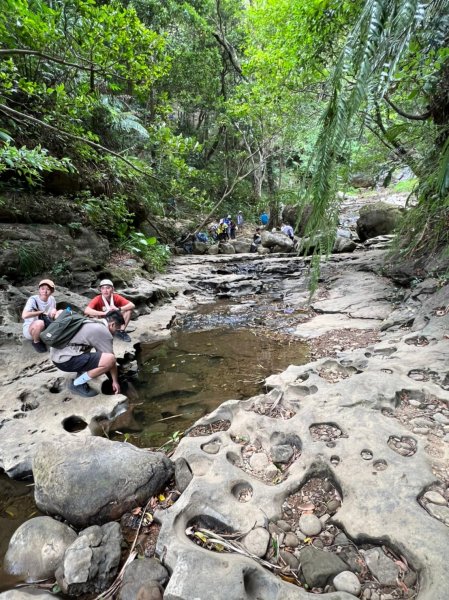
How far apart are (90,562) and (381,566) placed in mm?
1685

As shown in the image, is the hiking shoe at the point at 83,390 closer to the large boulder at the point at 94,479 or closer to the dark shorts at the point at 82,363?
the dark shorts at the point at 82,363

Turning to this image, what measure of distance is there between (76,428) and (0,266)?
4580 millimetres

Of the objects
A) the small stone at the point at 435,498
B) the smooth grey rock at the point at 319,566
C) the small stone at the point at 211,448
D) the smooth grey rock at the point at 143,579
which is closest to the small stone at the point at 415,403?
the small stone at the point at 435,498

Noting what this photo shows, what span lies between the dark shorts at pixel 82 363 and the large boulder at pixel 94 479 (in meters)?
1.51

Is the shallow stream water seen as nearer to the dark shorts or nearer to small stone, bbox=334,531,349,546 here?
the dark shorts

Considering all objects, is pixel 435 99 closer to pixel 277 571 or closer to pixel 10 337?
pixel 277 571

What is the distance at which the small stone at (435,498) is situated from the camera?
201 cm

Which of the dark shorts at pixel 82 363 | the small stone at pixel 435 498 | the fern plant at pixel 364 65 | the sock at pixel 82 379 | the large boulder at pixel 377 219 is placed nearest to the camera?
the fern plant at pixel 364 65

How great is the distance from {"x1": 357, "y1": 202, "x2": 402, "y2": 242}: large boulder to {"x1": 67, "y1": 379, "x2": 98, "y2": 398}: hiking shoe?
45.5 feet

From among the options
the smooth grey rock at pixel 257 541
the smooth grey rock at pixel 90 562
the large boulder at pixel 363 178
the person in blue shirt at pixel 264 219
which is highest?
the large boulder at pixel 363 178

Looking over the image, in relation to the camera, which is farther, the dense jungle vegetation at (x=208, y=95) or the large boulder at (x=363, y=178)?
the large boulder at (x=363, y=178)

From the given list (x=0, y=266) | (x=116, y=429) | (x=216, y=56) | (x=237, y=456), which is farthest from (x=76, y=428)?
(x=216, y=56)

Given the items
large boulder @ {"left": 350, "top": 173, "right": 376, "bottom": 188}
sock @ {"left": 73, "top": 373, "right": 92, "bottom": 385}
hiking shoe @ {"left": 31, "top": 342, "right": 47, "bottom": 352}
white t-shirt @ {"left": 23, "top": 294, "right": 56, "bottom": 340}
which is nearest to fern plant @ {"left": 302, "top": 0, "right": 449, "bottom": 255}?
large boulder @ {"left": 350, "top": 173, "right": 376, "bottom": 188}

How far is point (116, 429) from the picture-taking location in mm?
3699
